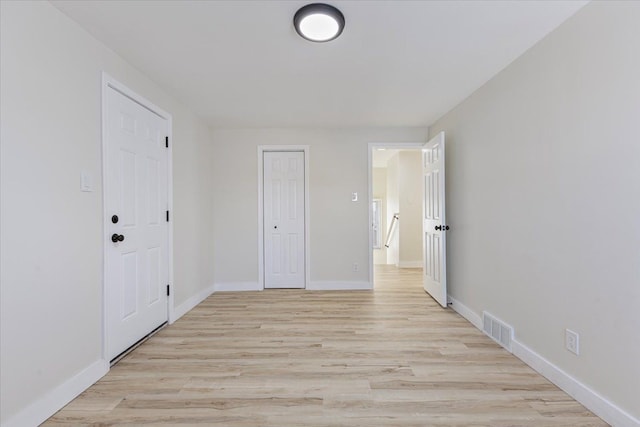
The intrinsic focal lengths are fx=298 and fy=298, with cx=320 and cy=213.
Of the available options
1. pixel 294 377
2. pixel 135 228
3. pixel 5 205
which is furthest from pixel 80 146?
pixel 294 377

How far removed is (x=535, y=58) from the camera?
212 centimetres

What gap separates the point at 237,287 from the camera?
428 cm

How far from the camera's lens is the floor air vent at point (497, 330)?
2.39 m

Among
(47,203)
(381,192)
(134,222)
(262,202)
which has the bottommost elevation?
(134,222)

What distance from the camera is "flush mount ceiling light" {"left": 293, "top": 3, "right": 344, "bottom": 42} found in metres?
1.72

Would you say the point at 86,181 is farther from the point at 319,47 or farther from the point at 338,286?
the point at 338,286

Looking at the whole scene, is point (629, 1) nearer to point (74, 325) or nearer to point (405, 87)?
point (405, 87)

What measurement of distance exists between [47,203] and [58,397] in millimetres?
1100

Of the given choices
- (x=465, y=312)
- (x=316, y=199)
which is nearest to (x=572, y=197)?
(x=465, y=312)

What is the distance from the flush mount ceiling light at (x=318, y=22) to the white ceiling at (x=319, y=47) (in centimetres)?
5

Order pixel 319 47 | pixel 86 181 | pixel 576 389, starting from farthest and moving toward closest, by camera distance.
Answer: pixel 319 47
pixel 86 181
pixel 576 389

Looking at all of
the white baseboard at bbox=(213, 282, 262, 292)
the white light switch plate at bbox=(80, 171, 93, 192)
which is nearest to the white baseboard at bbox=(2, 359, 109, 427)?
the white light switch plate at bbox=(80, 171, 93, 192)

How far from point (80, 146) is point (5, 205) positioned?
60 cm

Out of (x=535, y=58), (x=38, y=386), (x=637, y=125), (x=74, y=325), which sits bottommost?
(x=38, y=386)
